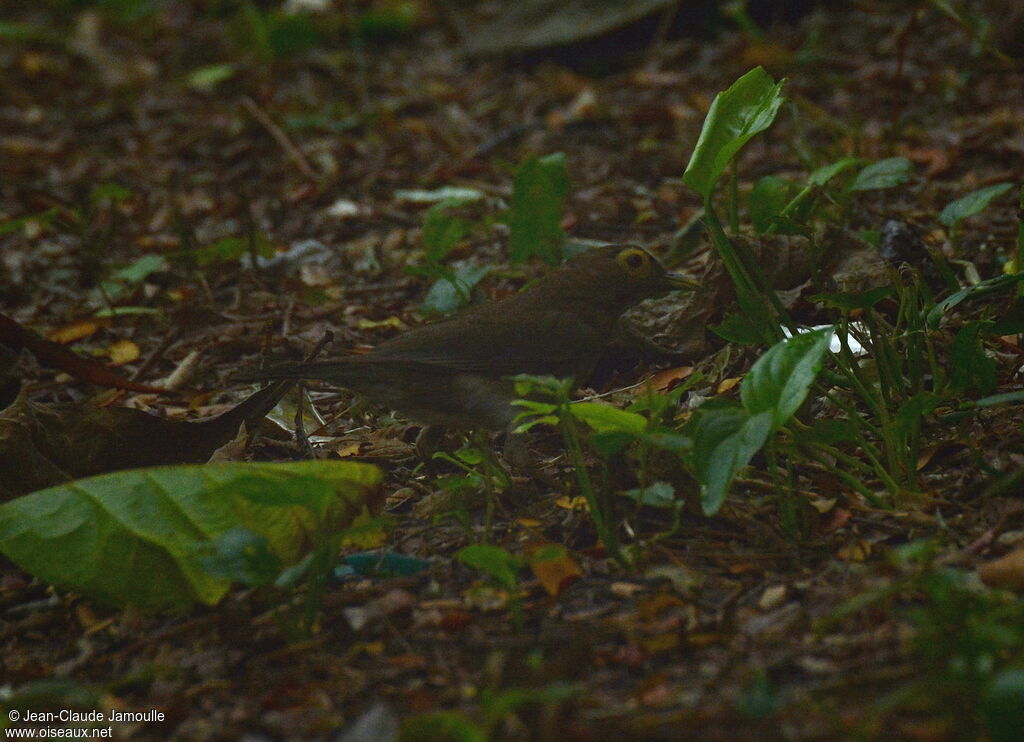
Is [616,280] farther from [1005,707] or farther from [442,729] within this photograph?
[1005,707]

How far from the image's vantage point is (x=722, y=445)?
252cm

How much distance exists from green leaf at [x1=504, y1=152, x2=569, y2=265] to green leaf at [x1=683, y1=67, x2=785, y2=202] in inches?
57.3

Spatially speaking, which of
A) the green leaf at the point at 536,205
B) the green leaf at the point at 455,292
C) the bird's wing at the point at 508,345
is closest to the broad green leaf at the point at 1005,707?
the bird's wing at the point at 508,345

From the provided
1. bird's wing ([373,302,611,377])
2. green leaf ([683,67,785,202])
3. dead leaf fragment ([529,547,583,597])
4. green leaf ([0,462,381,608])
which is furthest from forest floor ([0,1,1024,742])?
green leaf ([683,67,785,202])

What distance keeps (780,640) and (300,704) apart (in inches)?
41.3

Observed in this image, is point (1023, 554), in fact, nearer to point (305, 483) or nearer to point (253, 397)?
point (305, 483)

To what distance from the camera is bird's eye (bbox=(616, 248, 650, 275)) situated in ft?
13.3

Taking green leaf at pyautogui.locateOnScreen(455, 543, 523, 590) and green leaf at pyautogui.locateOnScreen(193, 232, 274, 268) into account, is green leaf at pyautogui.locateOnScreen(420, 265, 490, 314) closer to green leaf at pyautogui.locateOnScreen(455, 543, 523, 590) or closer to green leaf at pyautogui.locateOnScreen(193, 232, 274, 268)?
green leaf at pyautogui.locateOnScreen(193, 232, 274, 268)

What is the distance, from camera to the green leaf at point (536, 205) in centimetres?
450

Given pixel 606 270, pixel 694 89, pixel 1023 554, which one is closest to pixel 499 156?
pixel 694 89

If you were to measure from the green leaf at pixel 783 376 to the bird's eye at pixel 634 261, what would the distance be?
1.48 metres

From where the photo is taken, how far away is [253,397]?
12.2 feet

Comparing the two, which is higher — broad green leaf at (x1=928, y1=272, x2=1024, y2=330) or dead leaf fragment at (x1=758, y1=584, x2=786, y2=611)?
broad green leaf at (x1=928, y1=272, x2=1024, y2=330)

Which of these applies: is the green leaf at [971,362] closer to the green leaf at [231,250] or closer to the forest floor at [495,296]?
the forest floor at [495,296]
